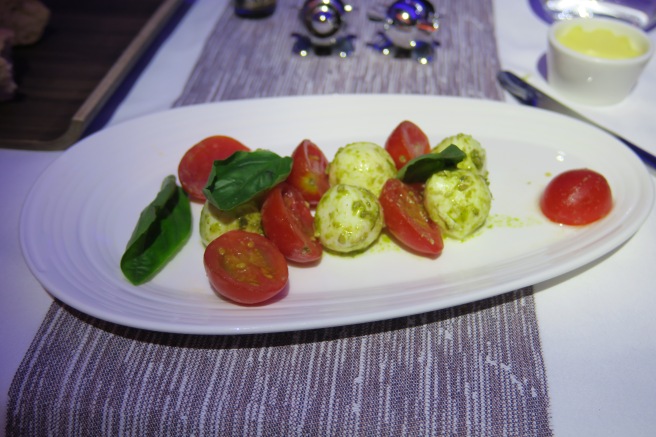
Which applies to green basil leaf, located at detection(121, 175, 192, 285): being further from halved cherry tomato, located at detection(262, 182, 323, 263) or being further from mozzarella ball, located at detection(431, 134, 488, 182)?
mozzarella ball, located at detection(431, 134, 488, 182)

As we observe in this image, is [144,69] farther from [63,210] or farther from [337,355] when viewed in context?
[337,355]

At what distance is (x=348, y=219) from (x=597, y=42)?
4.48 ft

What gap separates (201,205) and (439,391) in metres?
0.81

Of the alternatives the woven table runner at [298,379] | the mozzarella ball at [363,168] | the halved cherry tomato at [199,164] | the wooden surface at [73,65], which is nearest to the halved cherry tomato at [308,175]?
the mozzarella ball at [363,168]

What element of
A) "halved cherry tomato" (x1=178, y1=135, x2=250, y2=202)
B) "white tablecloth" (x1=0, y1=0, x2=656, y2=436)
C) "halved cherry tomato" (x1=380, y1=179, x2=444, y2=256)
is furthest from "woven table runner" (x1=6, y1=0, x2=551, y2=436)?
"halved cherry tomato" (x1=178, y1=135, x2=250, y2=202)

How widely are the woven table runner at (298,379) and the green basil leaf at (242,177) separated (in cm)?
31

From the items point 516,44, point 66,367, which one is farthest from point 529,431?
point 516,44

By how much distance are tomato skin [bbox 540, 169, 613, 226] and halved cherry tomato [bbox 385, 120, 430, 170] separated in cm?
36

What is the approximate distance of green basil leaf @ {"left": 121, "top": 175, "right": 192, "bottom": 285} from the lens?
4.11ft

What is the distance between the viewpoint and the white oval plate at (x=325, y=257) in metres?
1.16

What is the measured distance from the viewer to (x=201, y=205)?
1.53 m

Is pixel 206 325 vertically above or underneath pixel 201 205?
above

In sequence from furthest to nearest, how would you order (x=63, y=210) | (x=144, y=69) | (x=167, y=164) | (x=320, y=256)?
(x=144, y=69), (x=167, y=164), (x=63, y=210), (x=320, y=256)

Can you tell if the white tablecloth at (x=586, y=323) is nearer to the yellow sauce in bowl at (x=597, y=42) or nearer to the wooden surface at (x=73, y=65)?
the wooden surface at (x=73, y=65)
